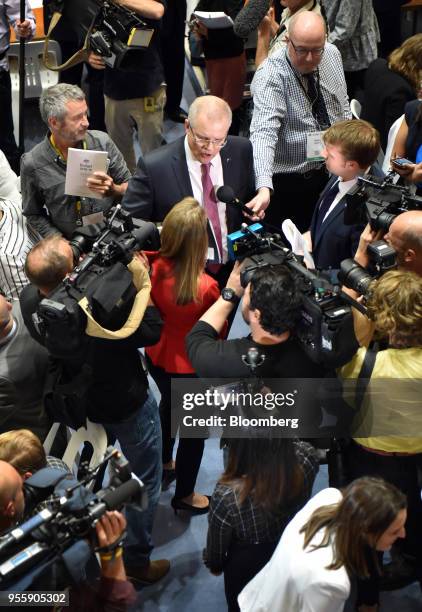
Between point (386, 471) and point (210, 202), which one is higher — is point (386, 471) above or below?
below

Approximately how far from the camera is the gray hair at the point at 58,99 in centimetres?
387

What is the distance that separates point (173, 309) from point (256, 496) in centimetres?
94

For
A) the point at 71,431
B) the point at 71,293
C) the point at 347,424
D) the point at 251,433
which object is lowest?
the point at 71,431

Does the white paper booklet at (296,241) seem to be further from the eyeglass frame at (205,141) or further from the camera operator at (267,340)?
the camera operator at (267,340)

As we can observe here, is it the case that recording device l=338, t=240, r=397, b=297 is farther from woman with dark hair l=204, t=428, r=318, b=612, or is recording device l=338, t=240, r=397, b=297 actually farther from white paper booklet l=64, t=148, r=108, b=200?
white paper booklet l=64, t=148, r=108, b=200

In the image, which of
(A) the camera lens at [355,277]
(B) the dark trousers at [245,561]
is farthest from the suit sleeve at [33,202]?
(B) the dark trousers at [245,561]

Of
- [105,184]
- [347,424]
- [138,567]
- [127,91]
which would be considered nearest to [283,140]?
[105,184]

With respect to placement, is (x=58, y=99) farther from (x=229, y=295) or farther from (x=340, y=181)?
(x=229, y=295)

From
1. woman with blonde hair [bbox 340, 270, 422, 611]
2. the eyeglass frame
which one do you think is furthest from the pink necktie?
woman with blonde hair [bbox 340, 270, 422, 611]

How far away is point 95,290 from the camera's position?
9.52 ft

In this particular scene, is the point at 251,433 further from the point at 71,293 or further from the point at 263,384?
the point at 71,293

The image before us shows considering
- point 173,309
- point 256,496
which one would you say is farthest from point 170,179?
point 256,496

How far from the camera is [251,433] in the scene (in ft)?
8.74

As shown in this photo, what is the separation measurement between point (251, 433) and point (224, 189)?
1.14 m
